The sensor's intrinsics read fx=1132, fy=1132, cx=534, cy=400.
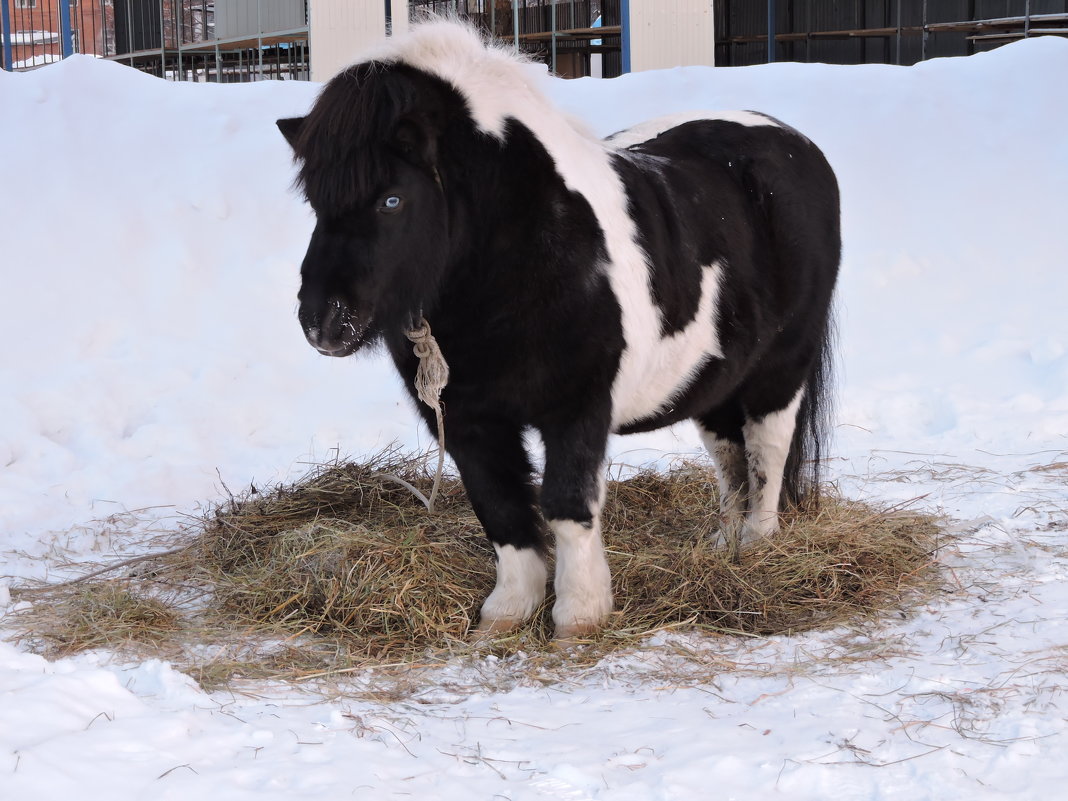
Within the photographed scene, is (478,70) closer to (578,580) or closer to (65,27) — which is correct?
(578,580)

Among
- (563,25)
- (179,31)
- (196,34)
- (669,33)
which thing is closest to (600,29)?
(563,25)

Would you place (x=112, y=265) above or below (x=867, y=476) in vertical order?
above

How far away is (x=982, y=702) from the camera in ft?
8.70

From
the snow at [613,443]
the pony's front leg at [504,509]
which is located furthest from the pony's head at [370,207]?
the snow at [613,443]

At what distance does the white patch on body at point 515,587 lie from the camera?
3.37 metres

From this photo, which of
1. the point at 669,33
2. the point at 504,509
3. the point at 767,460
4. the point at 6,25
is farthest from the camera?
the point at 6,25

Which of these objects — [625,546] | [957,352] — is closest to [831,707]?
[625,546]

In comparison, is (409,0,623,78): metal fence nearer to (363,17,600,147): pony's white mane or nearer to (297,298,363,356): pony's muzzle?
(363,17,600,147): pony's white mane

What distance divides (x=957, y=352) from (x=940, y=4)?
38.6ft

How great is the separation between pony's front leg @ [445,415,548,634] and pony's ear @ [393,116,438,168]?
0.77m

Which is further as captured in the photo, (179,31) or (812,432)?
(179,31)

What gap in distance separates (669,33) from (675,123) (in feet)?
30.8

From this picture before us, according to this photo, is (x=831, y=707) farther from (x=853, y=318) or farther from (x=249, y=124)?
(x=249, y=124)

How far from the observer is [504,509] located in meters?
3.39
